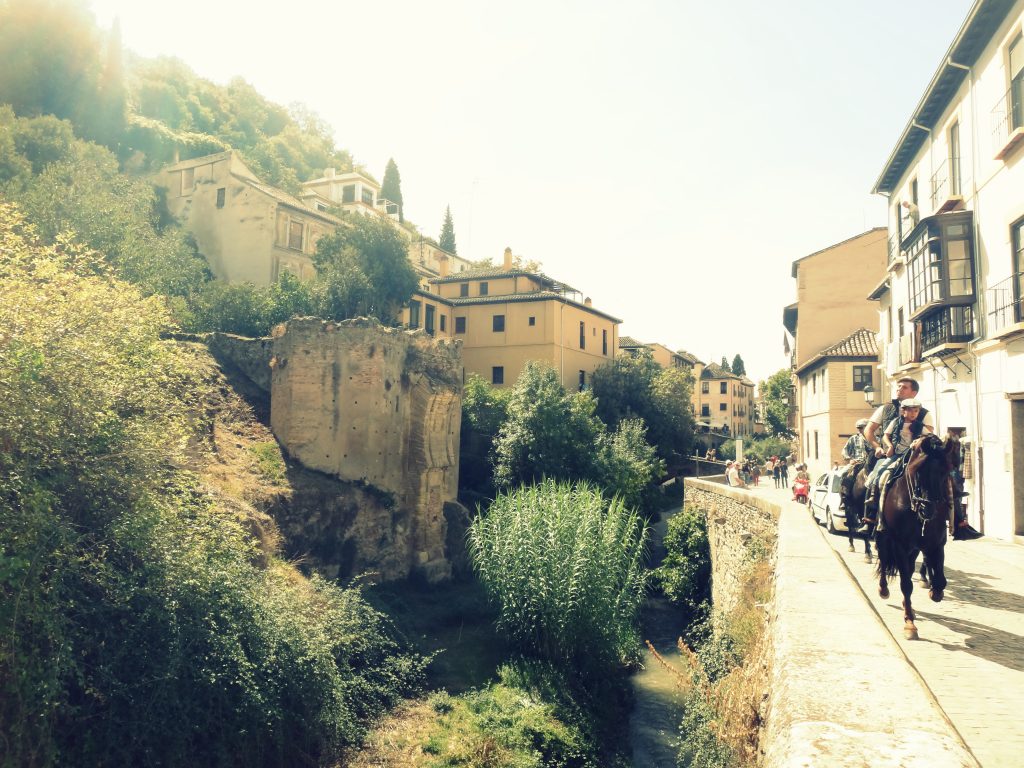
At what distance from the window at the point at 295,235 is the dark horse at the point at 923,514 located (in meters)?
33.7

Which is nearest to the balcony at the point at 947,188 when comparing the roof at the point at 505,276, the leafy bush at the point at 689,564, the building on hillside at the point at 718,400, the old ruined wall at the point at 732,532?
the old ruined wall at the point at 732,532

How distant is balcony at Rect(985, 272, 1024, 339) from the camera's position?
12695mm

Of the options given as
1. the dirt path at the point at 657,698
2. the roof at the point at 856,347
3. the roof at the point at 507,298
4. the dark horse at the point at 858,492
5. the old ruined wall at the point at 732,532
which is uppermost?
the roof at the point at 507,298

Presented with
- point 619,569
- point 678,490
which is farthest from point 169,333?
point 678,490

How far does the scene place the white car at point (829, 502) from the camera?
13414 mm

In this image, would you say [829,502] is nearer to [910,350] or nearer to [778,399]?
[910,350]

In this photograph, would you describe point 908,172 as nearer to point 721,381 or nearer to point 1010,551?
point 1010,551

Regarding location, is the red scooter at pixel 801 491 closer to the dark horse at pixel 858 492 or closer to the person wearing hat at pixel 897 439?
the dark horse at pixel 858 492

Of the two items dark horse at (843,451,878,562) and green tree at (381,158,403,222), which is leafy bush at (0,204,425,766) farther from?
green tree at (381,158,403,222)

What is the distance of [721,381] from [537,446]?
47.7 metres

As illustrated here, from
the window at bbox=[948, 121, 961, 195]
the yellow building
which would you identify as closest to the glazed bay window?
the window at bbox=[948, 121, 961, 195]

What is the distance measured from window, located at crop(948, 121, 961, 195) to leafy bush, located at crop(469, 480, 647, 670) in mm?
11373

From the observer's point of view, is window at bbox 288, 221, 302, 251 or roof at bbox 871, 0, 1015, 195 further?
window at bbox 288, 221, 302, 251

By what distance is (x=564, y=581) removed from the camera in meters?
16.7
